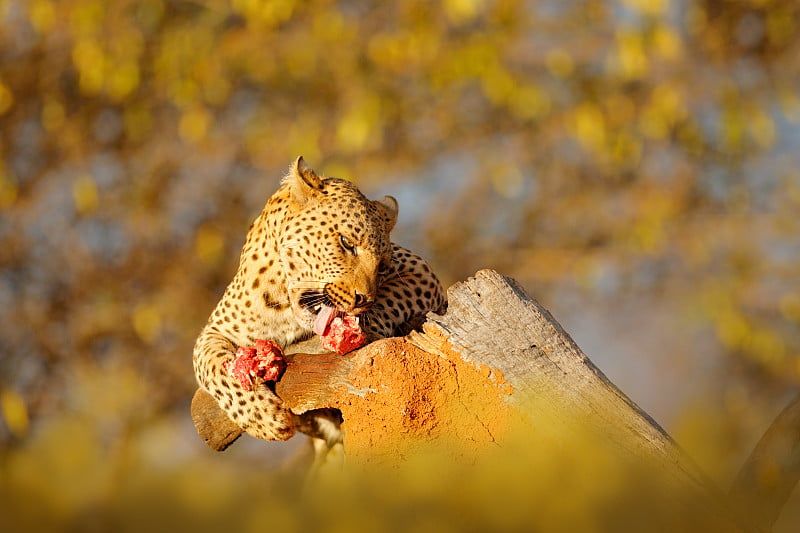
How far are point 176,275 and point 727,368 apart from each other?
6.88m

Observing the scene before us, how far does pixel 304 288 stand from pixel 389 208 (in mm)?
470

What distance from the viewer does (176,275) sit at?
1180cm

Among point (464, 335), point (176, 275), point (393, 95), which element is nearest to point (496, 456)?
point (464, 335)

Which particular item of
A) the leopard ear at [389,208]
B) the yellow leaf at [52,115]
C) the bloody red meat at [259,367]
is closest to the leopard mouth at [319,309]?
the bloody red meat at [259,367]

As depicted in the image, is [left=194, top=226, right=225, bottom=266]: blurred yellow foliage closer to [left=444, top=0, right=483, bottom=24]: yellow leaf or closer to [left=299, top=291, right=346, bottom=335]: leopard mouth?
[left=444, top=0, right=483, bottom=24]: yellow leaf

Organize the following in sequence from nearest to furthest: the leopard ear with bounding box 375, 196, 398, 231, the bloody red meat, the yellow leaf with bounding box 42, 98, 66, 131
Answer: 1. the bloody red meat
2. the leopard ear with bounding box 375, 196, 398, 231
3. the yellow leaf with bounding box 42, 98, 66, 131

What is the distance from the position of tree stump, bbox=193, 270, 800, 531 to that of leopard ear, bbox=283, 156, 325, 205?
71 centimetres

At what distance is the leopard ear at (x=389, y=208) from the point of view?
12.0 ft

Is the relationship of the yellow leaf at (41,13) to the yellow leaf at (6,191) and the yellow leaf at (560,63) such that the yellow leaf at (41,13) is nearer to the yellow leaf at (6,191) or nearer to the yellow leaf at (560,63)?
the yellow leaf at (6,191)

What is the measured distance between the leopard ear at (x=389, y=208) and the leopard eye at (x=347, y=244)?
0.74 ft

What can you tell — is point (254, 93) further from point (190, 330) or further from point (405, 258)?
point (405, 258)

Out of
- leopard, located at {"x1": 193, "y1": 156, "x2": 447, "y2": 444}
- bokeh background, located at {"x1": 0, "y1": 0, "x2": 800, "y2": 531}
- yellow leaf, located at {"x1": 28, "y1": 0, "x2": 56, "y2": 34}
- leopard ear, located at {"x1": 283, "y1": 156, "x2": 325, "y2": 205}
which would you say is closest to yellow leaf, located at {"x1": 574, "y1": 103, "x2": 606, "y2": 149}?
bokeh background, located at {"x1": 0, "y1": 0, "x2": 800, "y2": 531}

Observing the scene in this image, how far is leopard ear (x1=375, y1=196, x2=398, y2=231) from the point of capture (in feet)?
12.0

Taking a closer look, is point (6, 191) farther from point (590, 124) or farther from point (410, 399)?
point (410, 399)
